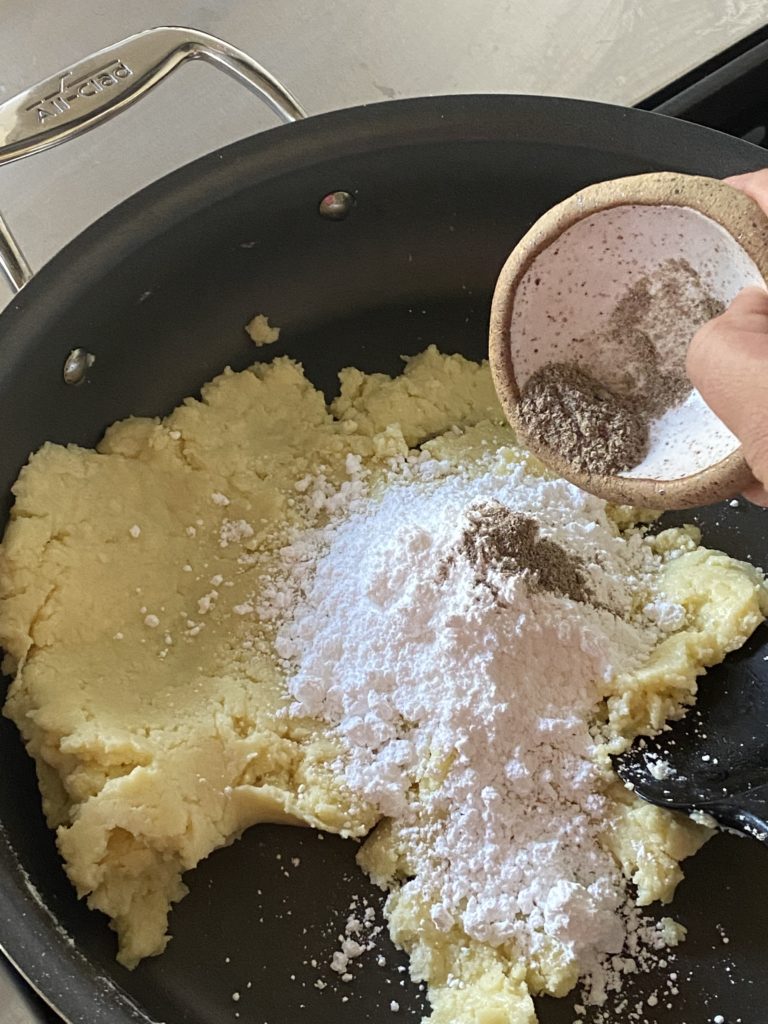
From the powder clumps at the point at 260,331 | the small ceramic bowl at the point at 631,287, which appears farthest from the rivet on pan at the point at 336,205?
the small ceramic bowl at the point at 631,287

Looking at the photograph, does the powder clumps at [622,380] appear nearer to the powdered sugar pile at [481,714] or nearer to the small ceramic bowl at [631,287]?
the small ceramic bowl at [631,287]

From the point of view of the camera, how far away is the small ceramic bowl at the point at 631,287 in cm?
89

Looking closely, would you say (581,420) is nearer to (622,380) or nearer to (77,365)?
(622,380)

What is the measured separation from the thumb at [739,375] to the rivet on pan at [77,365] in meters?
0.71

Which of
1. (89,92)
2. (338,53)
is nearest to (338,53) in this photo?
(338,53)

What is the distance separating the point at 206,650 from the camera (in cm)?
113

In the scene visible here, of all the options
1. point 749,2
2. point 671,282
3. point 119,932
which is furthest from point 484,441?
point 749,2

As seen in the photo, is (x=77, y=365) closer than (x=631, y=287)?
No

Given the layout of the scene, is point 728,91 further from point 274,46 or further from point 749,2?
point 274,46

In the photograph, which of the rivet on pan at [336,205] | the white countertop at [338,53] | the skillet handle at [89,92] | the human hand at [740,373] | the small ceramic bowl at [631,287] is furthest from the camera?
the white countertop at [338,53]

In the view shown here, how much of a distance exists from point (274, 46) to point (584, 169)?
54 cm

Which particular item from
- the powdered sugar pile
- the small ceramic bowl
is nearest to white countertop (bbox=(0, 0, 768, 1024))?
the small ceramic bowl

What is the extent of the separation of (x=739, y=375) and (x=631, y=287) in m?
0.31

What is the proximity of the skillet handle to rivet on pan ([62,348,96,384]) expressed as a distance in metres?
0.10
